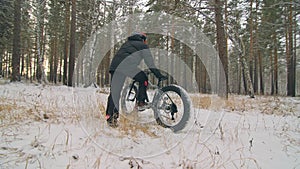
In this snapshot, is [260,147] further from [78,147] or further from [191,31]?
[191,31]

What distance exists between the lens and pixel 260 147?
2.55 metres

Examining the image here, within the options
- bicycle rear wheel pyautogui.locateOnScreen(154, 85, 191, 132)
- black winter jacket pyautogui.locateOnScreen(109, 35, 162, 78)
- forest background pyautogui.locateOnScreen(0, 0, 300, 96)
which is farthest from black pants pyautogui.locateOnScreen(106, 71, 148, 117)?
forest background pyautogui.locateOnScreen(0, 0, 300, 96)

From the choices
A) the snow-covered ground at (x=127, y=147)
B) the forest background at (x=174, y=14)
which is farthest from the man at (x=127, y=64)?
the forest background at (x=174, y=14)

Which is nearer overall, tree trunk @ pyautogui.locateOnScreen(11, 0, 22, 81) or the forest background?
the forest background

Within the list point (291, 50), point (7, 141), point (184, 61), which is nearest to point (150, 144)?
point (7, 141)

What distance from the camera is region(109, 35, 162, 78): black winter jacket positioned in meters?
3.38

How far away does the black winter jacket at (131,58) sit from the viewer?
3.38 m

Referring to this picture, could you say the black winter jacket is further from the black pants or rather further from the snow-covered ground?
the snow-covered ground

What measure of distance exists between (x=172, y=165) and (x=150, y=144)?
1.97 feet

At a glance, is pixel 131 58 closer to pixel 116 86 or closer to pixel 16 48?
pixel 116 86

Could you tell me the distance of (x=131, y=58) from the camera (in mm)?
3391

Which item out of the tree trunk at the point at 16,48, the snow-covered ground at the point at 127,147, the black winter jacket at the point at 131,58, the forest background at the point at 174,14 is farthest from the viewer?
the tree trunk at the point at 16,48

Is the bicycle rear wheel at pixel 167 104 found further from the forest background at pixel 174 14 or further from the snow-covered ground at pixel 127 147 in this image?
the forest background at pixel 174 14

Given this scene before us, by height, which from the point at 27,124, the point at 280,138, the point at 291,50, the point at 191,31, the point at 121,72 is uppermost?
the point at 191,31
